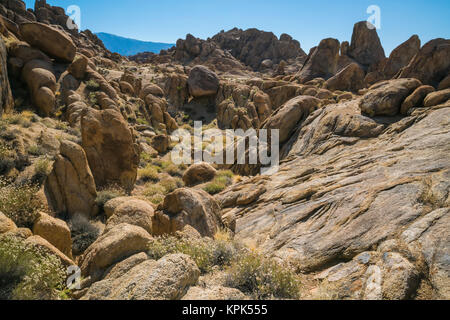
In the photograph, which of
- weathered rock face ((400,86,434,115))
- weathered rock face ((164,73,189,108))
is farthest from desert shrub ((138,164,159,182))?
weathered rock face ((164,73,189,108))

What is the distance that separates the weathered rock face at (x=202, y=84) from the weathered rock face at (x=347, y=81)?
17140mm

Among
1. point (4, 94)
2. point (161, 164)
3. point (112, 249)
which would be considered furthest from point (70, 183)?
point (161, 164)

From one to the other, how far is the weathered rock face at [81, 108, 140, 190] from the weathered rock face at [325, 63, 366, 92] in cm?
3085

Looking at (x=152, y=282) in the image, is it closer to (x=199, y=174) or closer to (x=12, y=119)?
(x=199, y=174)

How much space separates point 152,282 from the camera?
304cm

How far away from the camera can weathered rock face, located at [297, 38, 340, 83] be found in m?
40.9

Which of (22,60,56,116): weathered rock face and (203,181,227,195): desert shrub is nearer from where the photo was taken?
(203,181,227,195): desert shrub

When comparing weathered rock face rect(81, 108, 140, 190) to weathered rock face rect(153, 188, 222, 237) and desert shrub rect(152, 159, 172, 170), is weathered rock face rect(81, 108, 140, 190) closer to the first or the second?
weathered rock face rect(153, 188, 222, 237)

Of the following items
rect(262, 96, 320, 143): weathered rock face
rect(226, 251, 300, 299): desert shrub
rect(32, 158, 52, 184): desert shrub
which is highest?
rect(262, 96, 320, 143): weathered rock face

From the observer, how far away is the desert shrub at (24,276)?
280 cm

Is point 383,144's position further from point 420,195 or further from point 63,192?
point 63,192

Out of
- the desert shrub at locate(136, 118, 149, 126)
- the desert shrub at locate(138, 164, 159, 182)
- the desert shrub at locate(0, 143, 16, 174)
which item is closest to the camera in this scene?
the desert shrub at locate(0, 143, 16, 174)

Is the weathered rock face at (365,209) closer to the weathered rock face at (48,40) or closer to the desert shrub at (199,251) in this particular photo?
the desert shrub at (199,251)
